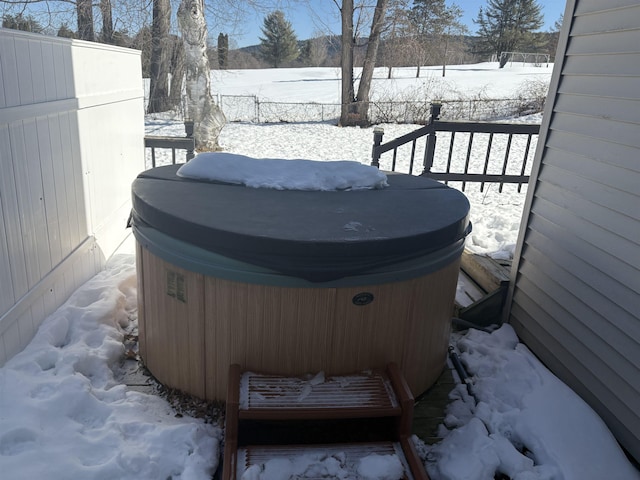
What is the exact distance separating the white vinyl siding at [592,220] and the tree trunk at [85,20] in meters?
11.2

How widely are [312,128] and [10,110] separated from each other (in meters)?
12.3

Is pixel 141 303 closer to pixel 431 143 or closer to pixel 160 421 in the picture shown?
pixel 160 421

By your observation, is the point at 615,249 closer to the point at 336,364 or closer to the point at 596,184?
the point at 596,184

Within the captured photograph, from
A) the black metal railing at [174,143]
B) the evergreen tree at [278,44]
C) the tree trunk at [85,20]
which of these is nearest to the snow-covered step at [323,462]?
the black metal railing at [174,143]

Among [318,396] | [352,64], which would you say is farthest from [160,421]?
[352,64]

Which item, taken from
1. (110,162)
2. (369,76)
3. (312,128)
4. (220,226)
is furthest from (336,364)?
(369,76)

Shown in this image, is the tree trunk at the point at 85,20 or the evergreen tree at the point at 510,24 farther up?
the evergreen tree at the point at 510,24

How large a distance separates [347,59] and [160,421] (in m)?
14.6

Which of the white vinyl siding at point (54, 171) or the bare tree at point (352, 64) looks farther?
the bare tree at point (352, 64)

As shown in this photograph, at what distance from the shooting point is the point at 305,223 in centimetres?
219

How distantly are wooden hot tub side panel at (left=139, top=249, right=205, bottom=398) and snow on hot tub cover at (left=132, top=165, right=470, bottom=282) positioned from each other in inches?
7.3

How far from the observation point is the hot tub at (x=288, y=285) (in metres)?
2.00

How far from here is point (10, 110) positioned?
235 centimetres

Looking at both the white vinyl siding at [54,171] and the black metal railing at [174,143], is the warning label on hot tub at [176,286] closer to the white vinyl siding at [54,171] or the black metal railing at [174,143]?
the white vinyl siding at [54,171]
